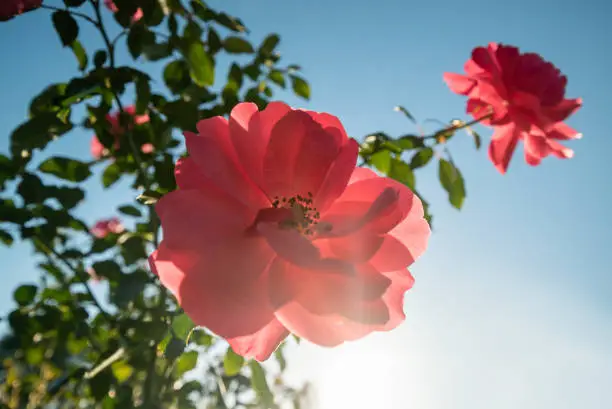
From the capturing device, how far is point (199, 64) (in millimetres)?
1174

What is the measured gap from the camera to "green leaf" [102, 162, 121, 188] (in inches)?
56.5

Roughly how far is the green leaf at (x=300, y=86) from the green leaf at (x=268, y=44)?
0.12 m

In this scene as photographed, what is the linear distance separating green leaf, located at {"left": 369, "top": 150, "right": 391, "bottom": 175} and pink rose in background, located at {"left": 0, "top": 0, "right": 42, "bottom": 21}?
81cm

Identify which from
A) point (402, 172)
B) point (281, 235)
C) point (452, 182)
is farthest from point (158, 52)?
point (281, 235)

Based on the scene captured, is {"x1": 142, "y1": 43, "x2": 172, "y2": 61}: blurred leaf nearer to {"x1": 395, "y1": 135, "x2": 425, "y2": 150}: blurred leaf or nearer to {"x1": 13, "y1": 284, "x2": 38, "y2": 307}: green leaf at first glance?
{"x1": 395, "y1": 135, "x2": 425, "y2": 150}: blurred leaf

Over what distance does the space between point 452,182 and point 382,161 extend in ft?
0.82

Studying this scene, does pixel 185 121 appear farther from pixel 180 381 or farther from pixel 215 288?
pixel 180 381

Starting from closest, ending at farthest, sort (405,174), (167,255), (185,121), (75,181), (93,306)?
(167,255)
(405,174)
(185,121)
(75,181)
(93,306)

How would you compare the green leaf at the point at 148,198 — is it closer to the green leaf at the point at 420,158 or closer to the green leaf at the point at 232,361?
the green leaf at the point at 232,361

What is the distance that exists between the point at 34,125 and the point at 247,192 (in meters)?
0.83

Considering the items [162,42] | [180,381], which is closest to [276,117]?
[162,42]

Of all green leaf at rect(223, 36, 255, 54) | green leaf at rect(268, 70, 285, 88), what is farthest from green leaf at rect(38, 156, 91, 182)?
green leaf at rect(268, 70, 285, 88)

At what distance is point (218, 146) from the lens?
0.50m

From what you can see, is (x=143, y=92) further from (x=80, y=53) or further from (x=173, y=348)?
(x=173, y=348)
